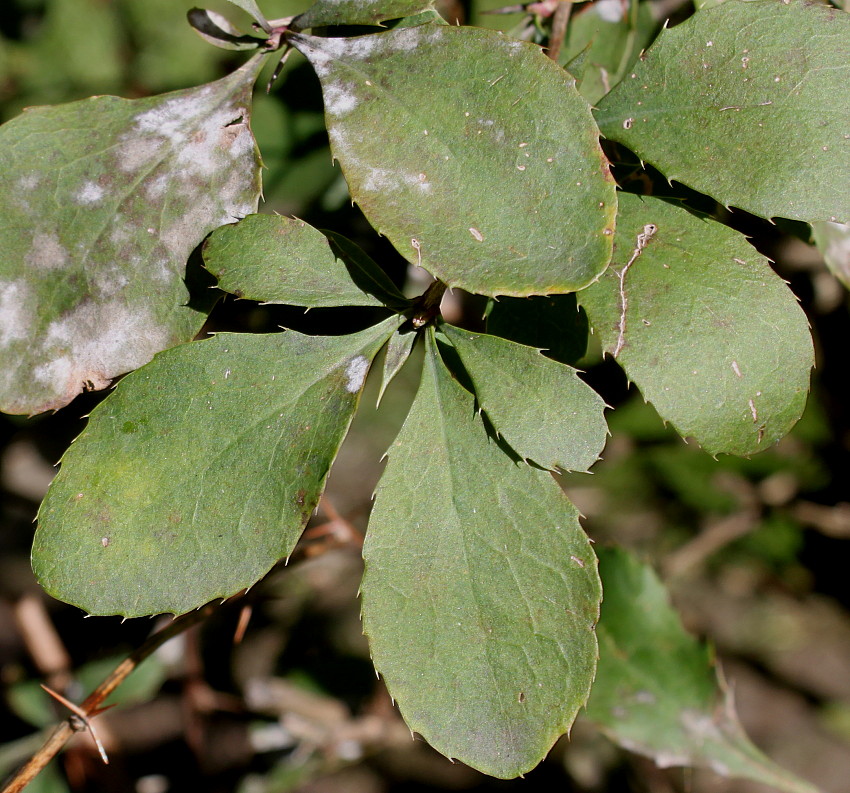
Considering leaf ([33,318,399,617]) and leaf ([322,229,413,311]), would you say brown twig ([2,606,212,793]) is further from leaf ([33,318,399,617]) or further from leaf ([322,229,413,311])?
leaf ([322,229,413,311])

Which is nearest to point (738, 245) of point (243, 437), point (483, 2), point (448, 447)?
point (448, 447)

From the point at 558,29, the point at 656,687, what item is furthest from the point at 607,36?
the point at 656,687

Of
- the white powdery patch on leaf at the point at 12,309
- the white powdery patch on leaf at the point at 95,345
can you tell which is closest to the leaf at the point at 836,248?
the white powdery patch on leaf at the point at 95,345

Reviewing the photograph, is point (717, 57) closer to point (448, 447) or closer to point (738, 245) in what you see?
point (738, 245)

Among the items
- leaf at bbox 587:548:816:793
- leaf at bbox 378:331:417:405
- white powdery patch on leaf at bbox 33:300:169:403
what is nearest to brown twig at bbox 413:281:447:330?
leaf at bbox 378:331:417:405

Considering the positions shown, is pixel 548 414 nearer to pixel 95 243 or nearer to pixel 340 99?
pixel 340 99
